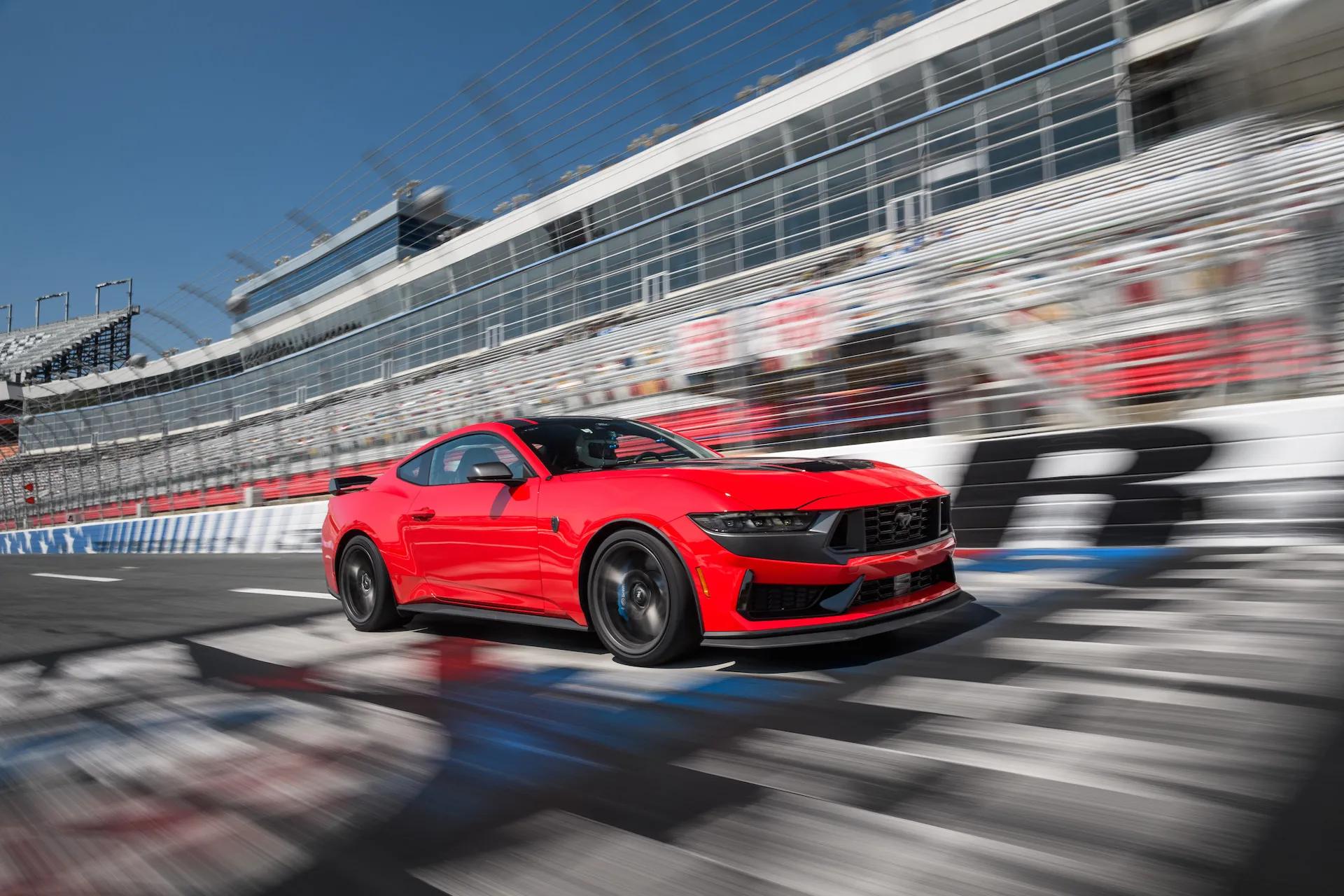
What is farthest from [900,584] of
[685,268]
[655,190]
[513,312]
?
[655,190]

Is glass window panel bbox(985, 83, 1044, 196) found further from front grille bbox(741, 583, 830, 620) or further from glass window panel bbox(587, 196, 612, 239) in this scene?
front grille bbox(741, 583, 830, 620)

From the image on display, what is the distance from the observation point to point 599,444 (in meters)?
4.69

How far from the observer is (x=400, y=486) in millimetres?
5320

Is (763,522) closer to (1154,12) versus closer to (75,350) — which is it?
(1154,12)

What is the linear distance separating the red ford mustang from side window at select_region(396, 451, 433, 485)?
2 centimetres

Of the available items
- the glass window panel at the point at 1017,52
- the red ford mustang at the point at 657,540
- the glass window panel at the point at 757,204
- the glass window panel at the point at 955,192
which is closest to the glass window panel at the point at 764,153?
the glass window panel at the point at 757,204

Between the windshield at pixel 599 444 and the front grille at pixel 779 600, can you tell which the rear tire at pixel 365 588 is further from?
the front grille at pixel 779 600

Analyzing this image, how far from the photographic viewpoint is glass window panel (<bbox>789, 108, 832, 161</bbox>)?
19.3 m

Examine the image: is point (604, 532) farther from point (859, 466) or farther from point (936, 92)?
point (936, 92)

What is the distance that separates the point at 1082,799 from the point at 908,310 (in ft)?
20.5

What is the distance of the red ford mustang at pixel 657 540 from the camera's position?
352cm

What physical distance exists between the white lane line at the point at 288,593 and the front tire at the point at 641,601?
3.86 m

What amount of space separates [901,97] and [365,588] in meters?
13.6

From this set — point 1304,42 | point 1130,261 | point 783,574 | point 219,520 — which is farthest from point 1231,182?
point 219,520
